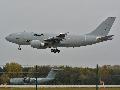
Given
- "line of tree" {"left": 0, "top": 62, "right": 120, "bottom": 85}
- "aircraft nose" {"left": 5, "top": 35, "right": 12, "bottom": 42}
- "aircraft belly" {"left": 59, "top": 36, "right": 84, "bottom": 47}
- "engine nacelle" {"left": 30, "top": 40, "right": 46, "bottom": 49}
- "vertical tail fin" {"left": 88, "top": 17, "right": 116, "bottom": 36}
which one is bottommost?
"line of tree" {"left": 0, "top": 62, "right": 120, "bottom": 85}

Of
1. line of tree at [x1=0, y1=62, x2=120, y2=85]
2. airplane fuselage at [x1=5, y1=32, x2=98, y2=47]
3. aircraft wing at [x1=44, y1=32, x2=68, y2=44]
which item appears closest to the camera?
line of tree at [x1=0, y1=62, x2=120, y2=85]

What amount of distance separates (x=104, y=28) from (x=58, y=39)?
12477 mm

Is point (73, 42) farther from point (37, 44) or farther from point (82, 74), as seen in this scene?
point (82, 74)

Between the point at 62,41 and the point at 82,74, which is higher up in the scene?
the point at 62,41

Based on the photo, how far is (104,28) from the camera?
8181cm

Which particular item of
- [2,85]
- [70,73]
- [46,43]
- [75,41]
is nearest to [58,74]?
[70,73]

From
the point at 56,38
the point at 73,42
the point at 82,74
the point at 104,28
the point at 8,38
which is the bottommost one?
the point at 82,74

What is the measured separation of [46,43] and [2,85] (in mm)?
33242

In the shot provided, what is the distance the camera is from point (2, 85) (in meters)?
40.0

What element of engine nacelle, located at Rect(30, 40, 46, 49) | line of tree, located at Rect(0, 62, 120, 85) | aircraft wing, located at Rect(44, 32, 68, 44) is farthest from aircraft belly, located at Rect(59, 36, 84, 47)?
line of tree, located at Rect(0, 62, 120, 85)

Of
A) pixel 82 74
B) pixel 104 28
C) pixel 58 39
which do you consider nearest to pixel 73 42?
pixel 58 39

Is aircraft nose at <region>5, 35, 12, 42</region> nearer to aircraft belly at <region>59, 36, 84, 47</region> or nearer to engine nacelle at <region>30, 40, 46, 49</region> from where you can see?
engine nacelle at <region>30, 40, 46, 49</region>

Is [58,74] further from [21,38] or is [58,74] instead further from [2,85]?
[21,38]

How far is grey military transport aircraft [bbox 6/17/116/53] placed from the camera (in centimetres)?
7238
